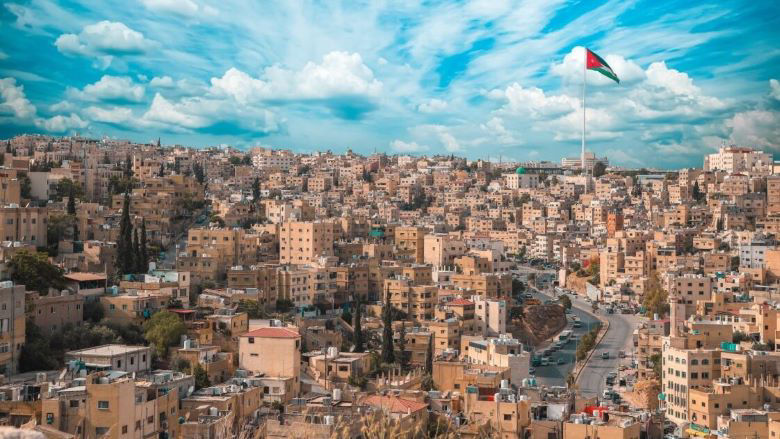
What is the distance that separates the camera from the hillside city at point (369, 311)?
1208cm

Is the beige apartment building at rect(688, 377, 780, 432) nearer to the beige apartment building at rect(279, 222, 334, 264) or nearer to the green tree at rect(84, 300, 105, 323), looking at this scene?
the green tree at rect(84, 300, 105, 323)

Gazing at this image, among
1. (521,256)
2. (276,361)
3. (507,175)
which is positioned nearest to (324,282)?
(276,361)

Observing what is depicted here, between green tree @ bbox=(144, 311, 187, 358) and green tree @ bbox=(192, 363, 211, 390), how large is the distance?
1.29 meters

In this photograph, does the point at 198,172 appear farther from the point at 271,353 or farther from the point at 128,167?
the point at 271,353

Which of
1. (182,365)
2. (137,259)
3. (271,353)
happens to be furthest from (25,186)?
(271,353)

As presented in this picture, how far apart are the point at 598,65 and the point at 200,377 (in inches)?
1300

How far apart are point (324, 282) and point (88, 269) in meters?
6.54

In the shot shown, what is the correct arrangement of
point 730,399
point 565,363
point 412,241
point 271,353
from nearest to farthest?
point 271,353, point 730,399, point 565,363, point 412,241

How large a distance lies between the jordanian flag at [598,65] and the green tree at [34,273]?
1222 inches

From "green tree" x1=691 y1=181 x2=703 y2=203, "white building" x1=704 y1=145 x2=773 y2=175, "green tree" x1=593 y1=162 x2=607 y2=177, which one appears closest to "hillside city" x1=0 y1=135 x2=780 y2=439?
"green tree" x1=691 y1=181 x2=703 y2=203

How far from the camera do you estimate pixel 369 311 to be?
77.4 ft

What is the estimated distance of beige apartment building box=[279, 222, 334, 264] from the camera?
27.5 m

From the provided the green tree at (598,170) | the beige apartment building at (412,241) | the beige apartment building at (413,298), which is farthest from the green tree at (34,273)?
the green tree at (598,170)

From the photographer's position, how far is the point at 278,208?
33656mm
